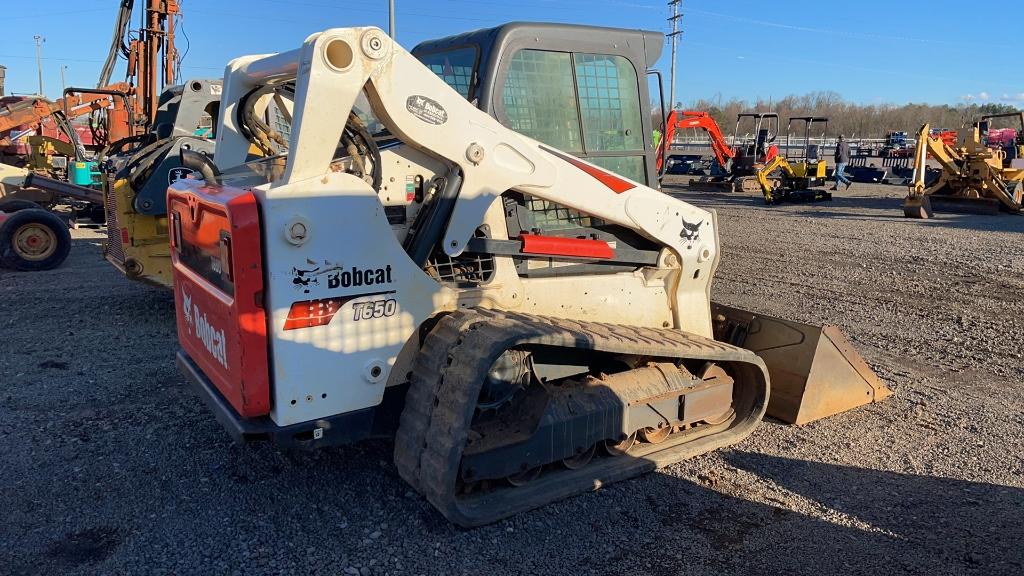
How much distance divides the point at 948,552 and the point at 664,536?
4.06ft

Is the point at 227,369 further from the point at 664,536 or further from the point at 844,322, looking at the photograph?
the point at 844,322

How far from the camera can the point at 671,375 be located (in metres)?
4.31

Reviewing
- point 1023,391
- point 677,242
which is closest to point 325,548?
point 677,242

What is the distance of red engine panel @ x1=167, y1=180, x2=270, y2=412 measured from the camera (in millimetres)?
3150

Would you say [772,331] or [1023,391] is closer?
[772,331]

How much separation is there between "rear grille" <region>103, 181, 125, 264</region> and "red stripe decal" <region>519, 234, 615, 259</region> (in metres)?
5.27

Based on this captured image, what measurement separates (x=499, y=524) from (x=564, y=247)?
1446 millimetres

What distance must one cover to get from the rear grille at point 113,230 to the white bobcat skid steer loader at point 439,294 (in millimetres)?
3778

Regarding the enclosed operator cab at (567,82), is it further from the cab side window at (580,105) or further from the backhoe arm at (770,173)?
the backhoe arm at (770,173)

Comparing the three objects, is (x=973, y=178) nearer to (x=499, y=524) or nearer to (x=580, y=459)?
(x=580, y=459)

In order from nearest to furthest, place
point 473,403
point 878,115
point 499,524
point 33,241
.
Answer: point 473,403, point 499,524, point 33,241, point 878,115

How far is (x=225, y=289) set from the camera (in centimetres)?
343

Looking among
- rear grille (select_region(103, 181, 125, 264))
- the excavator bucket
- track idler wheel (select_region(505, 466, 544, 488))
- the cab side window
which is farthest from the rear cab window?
rear grille (select_region(103, 181, 125, 264))

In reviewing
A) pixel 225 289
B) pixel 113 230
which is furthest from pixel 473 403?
pixel 113 230
